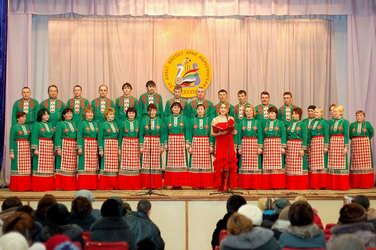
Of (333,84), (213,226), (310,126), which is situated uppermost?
(333,84)

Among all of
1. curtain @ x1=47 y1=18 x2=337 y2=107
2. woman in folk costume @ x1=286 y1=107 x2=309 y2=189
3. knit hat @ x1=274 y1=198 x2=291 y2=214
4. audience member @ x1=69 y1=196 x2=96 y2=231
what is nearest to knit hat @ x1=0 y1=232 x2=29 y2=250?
audience member @ x1=69 y1=196 x2=96 y2=231

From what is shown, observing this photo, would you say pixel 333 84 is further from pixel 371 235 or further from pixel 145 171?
pixel 371 235

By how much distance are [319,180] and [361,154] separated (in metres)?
0.86

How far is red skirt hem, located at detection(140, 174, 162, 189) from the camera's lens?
11805 millimetres

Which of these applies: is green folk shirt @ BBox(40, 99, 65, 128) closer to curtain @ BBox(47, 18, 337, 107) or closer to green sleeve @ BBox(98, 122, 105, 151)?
green sleeve @ BBox(98, 122, 105, 151)

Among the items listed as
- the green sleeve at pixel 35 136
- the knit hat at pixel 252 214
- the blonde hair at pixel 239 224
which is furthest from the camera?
the green sleeve at pixel 35 136

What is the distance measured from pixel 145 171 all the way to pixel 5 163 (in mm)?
2761

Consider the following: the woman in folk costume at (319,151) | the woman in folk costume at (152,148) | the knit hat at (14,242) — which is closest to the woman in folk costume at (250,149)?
the woman in folk costume at (319,151)

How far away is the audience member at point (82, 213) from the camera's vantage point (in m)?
6.64

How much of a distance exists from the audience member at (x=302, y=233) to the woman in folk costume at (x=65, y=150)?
6.52 metres

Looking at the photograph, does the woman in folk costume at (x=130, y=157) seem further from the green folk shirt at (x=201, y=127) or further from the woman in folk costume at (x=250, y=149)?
the woman in folk costume at (x=250, y=149)

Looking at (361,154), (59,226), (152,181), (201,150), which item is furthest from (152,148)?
(59,226)

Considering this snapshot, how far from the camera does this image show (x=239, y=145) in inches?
467

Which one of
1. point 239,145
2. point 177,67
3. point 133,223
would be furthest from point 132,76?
point 133,223
